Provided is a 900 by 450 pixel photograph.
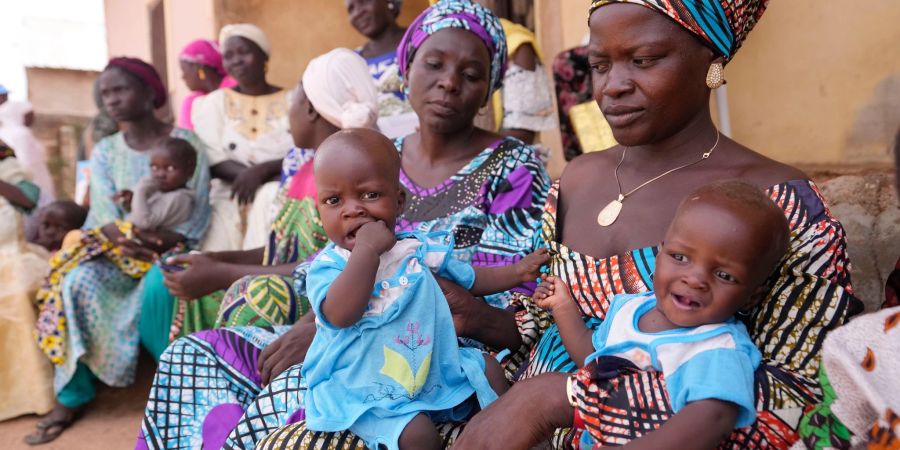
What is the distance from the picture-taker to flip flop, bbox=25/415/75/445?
4.27 metres

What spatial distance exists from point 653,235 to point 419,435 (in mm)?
788

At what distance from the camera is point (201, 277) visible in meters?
3.39

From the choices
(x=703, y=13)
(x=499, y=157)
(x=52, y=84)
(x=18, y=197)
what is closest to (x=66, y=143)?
(x=52, y=84)

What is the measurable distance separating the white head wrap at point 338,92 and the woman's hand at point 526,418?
176cm

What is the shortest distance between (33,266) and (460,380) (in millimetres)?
3835

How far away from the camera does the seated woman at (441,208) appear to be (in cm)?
255

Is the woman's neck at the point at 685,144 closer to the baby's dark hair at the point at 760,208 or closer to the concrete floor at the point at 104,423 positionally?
the baby's dark hair at the point at 760,208

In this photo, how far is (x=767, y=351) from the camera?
5.61 ft

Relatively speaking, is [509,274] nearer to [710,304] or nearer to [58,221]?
[710,304]

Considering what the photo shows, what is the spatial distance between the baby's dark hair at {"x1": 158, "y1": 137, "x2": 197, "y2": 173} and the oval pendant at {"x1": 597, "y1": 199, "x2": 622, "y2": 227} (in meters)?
3.18

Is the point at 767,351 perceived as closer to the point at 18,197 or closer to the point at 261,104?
the point at 261,104

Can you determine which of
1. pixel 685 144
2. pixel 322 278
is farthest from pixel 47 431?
pixel 685 144

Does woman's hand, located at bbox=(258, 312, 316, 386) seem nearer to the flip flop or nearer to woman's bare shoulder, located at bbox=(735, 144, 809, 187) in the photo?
woman's bare shoulder, located at bbox=(735, 144, 809, 187)

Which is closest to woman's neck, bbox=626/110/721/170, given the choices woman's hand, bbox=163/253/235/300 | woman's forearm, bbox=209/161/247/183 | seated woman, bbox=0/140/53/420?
woman's hand, bbox=163/253/235/300
